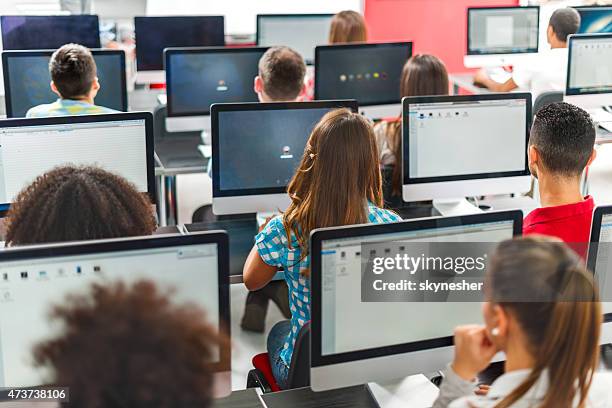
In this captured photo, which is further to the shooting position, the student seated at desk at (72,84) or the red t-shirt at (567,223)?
the student seated at desk at (72,84)

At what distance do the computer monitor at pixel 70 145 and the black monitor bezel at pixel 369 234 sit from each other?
4.19ft

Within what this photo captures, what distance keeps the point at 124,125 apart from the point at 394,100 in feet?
7.17

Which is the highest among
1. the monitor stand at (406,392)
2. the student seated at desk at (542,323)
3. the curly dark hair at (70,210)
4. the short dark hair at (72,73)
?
the short dark hair at (72,73)

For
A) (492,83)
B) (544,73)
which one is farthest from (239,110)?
(492,83)

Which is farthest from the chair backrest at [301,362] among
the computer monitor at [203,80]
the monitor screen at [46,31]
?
the monitor screen at [46,31]

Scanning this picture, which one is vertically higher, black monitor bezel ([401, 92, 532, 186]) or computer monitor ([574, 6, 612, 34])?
computer monitor ([574, 6, 612, 34])

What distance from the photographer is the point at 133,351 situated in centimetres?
105

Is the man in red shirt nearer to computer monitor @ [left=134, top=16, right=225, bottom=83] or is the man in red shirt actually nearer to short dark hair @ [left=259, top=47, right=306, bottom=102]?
short dark hair @ [left=259, top=47, right=306, bottom=102]

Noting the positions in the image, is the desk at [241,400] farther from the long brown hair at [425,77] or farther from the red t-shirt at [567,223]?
the long brown hair at [425,77]

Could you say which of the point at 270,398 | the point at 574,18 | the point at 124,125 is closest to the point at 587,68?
the point at 574,18

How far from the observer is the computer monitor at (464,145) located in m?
3.27

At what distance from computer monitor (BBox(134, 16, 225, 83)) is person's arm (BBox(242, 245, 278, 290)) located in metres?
2.84

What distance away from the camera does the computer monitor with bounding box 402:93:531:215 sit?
129 inches

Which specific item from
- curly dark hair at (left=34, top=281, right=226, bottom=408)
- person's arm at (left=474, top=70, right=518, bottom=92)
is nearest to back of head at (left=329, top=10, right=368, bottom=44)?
person's arm at (left=474, top=70, right=518, bottom=92)
